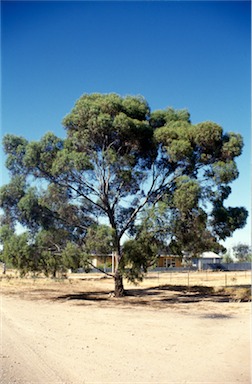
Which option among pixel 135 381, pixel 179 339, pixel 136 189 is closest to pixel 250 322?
pixel 179 339

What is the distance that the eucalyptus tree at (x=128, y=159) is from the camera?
20.3 meters

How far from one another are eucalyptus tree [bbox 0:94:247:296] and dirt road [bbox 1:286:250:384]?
8123mm

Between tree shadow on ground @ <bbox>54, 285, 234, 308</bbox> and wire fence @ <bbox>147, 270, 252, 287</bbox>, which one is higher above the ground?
tree shadow on ground @ <bbox>54, 285, 234, 308</bbox>

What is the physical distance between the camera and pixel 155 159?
22578 mm

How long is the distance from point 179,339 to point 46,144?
14.9 metres

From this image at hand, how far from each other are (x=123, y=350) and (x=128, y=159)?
47.3 feet

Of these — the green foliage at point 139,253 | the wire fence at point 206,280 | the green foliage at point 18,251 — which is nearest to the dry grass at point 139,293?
the green foliage at point 139,253

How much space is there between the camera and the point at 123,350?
26.5 ft

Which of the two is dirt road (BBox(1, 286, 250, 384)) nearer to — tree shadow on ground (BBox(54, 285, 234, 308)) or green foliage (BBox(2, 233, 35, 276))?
tree shadow on ground (BBox(54, 285, 234, 308))

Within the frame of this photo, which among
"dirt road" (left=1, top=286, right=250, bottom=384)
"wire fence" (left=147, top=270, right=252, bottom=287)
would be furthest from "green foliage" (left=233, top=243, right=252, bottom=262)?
"dirt road" (left=1, top=286, right=250, bottom=384)

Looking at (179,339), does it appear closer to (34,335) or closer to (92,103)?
(34,335)

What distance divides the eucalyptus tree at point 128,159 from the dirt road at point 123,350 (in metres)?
8.12

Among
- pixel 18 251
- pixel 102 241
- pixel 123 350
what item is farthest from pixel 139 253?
pixel 123 350

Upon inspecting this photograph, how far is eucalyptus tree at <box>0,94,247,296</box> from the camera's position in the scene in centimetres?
2027
